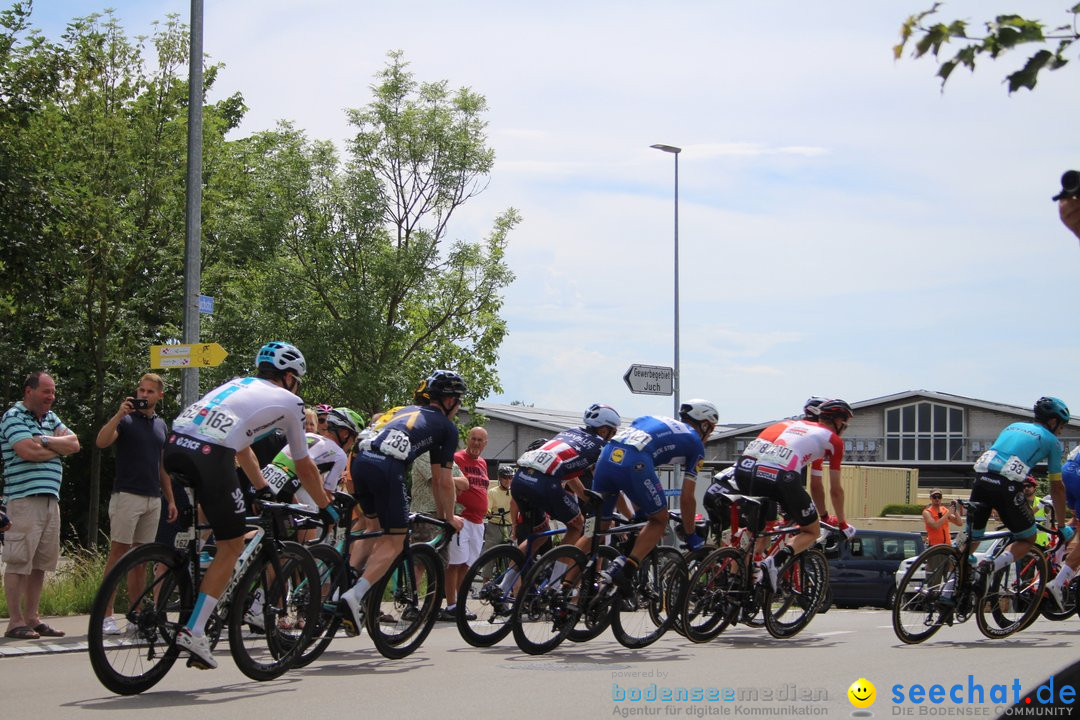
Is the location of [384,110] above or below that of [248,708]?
above

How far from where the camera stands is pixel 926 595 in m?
10.4

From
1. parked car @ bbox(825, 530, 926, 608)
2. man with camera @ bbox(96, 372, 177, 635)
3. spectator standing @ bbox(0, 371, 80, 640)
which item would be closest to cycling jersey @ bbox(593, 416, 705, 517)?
man with camera @ bbox(96, 372, 177, 635)

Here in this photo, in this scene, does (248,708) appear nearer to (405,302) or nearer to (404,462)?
(404,462)

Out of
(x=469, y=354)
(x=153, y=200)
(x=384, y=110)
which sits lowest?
(x=469, y=354)

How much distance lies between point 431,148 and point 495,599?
621 inches

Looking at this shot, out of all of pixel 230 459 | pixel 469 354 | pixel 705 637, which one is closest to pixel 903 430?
pixel 469 354

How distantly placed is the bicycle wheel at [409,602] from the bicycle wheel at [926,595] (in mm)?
3805

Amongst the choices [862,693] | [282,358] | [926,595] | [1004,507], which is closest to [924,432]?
[1004,507]

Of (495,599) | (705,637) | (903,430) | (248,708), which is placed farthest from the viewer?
(903,430)

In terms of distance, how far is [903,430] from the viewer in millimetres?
56406

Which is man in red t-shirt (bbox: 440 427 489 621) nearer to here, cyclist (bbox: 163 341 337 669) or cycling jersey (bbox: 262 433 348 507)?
cycling jersey (bbox: 262 433 348 507)

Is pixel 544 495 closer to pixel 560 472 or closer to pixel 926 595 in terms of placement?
pixel 560 472

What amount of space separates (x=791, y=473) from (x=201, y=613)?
5.07 m

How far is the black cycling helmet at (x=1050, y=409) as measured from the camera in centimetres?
1104
